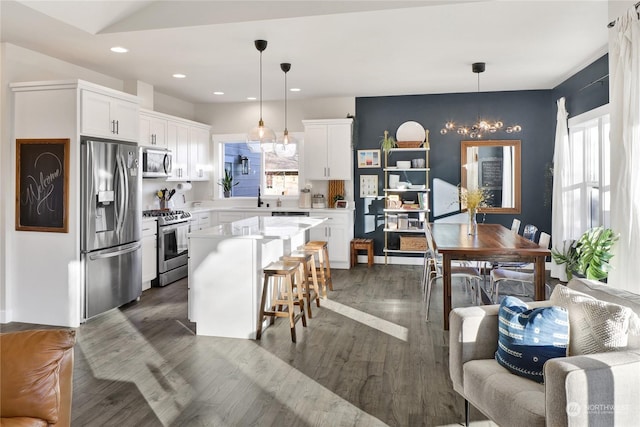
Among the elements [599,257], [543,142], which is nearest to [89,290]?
[599,257]

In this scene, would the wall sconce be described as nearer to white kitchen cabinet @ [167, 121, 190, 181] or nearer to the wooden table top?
white kitchen cabinet @ [167, 121, 190, 181]

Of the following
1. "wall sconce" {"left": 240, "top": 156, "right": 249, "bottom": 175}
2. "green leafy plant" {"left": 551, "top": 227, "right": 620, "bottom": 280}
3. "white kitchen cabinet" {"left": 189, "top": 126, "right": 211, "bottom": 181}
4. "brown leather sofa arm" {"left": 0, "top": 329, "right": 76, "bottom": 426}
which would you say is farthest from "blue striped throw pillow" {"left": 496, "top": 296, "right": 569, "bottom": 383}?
"wall sconce" {"left": 240, "top": 156, "right": 249, "bottom": 175}

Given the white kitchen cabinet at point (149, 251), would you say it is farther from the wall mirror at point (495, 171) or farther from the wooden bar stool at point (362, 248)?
the wall mirror at point (495, 171)

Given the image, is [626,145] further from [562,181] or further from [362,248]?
[362,248]

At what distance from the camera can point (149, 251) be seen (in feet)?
17.7

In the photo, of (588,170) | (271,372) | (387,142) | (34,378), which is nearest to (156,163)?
(387,142)

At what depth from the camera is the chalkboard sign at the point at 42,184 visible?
4.06 m

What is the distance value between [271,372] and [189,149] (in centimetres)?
472

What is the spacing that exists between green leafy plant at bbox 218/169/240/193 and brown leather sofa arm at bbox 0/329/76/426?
19.6 ft

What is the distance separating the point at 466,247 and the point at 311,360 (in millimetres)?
1680

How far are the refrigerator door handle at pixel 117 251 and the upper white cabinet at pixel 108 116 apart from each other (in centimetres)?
114

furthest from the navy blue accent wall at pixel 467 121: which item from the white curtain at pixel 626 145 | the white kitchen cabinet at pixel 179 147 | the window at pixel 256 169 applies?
the white curtain at pixel 626 145

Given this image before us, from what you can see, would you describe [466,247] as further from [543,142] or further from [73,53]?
[73,53]

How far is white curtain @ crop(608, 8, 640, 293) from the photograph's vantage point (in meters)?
2.97
